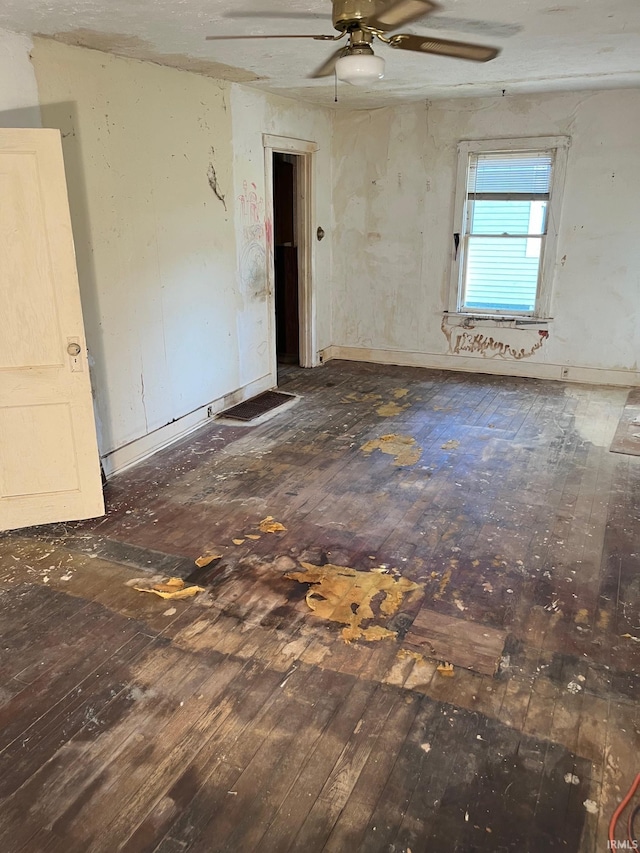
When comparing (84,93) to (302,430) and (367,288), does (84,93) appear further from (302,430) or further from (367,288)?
(367,288)

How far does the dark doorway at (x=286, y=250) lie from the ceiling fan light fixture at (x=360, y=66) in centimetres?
375

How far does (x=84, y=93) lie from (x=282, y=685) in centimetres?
345

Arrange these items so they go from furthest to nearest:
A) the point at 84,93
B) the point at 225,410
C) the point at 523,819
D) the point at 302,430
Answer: the point at 225,410 < the point at 302,430 < the point at 84,93 < the point at 523,819

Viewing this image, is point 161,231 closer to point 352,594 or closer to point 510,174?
point 352,594

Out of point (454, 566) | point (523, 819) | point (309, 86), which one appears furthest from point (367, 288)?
point (523, 819)

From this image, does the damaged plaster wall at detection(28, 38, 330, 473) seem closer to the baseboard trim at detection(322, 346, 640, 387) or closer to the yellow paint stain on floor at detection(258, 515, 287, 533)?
the yellow paint stain on floor at detection(258, 515, 287, 533)

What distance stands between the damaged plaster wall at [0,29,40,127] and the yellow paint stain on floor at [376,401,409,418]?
3.27m

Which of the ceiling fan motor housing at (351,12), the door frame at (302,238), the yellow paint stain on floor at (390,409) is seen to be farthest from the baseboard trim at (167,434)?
the ceiling fan motor housing at (351,12)

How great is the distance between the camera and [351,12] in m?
2.65

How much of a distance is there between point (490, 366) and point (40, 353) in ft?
15.4

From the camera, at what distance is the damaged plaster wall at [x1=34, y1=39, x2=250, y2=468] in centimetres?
370

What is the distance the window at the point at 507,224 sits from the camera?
5.87 m

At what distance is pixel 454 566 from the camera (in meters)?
3.06

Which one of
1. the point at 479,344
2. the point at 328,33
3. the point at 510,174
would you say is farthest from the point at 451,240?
the point at 328,33
